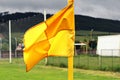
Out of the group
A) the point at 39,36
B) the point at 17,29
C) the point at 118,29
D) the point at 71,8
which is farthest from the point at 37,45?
the point at 118,29

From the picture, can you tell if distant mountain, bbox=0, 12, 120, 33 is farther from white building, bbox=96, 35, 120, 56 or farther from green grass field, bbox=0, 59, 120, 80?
green grass field, bbox=0, 59, 120, 80

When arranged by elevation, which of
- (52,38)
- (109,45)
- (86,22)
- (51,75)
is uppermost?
(86,22)

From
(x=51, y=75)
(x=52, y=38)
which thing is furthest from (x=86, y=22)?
(x=52, y=38)

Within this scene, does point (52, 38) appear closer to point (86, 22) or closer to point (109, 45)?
point (109, 45)

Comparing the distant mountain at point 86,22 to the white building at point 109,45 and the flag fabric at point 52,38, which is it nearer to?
the white building at point 109,45

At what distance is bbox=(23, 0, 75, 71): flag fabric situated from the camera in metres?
10.1

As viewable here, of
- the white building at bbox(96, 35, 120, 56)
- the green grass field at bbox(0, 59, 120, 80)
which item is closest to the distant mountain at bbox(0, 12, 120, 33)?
the white building at bbox(96, 35, 120, 56)

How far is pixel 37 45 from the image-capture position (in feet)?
33.6

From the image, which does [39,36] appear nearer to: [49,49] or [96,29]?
[49,49]

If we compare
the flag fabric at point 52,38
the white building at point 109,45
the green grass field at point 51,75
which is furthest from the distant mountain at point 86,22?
the flag fabric at point 52,38

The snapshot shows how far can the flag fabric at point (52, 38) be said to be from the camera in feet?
33.1

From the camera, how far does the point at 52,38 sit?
10305 millimetres

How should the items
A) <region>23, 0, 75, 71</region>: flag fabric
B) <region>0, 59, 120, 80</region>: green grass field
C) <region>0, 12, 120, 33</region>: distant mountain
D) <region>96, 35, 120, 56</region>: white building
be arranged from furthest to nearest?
<region>0, 12, 120, 33</region>: distant mountain < <region>96, 35, 120, 56</region>: white building < <region>0, 59, 120, 80</region>: green grass field < <region>23, 0, 75, 71</region>: flag fabric

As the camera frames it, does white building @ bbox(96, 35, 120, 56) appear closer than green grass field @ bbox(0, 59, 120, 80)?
No
